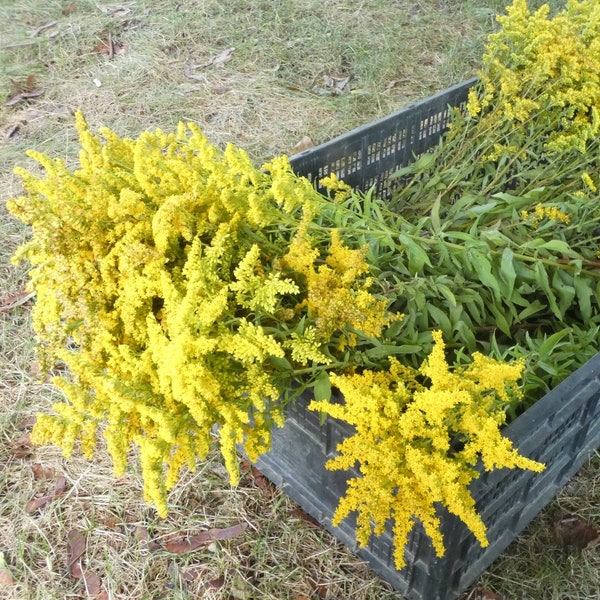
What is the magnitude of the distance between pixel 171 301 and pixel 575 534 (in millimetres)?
1339

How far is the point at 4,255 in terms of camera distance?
2.81 metres

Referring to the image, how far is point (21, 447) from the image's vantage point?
205cm

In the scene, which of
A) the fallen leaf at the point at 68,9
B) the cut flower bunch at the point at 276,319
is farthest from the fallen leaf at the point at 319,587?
the fallen leaf at the point at 68,9

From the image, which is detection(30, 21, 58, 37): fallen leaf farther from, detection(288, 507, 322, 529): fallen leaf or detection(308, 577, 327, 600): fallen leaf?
detection(308, 577, 327, 600): fallen leaf

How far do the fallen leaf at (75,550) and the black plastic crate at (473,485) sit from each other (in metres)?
0.56

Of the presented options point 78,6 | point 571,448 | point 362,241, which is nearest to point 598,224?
point 571,448

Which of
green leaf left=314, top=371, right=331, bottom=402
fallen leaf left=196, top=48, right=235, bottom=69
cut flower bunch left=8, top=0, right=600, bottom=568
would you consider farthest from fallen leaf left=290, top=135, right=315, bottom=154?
green leaf left=314, top=371, right=331, bottom=402

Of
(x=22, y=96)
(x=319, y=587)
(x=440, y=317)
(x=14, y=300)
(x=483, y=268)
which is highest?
(x=483, y=268)

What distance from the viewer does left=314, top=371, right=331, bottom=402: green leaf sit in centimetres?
126

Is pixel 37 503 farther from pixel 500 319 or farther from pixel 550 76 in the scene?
pixel 550 76

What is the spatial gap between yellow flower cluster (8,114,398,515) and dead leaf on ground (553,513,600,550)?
90cm

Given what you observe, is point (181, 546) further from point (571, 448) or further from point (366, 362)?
point (571, 448)

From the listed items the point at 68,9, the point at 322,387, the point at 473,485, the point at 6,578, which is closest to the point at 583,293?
the point at 473,485

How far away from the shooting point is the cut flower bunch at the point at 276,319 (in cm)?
111
